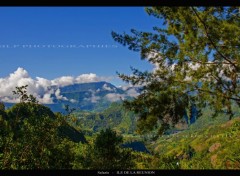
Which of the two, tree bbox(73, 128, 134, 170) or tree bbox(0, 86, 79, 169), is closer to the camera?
tree bbox(73, 128, 134, 170)

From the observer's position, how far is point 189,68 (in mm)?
8359

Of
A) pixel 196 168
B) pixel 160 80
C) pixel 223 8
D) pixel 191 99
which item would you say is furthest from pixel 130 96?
pixel 223 8

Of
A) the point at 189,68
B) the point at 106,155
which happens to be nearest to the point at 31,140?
the point at 106,155

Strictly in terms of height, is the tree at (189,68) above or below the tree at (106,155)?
above

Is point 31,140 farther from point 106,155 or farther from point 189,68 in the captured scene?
point 189,68

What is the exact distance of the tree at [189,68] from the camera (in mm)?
7848

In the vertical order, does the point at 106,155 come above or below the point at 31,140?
below

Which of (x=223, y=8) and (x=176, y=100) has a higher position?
(x=223, y=8)

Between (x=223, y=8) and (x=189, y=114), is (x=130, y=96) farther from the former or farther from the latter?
(x=223, y=8)

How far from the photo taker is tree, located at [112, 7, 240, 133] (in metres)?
7.85

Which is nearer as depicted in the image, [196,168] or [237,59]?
[196,168]

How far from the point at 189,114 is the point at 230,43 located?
6.17ft

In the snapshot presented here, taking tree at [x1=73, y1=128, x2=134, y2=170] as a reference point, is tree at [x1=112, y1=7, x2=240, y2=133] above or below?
above
